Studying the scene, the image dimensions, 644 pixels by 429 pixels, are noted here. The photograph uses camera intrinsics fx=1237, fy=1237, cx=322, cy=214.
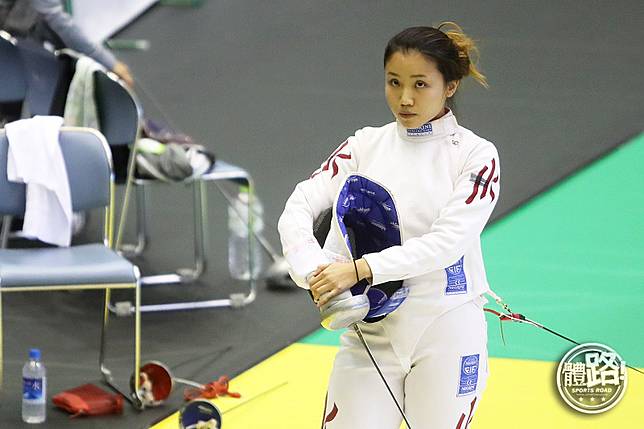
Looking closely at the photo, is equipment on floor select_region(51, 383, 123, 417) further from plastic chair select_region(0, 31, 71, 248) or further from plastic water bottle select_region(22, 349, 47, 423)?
plastic chair select_region(0, 31, 71, 248)

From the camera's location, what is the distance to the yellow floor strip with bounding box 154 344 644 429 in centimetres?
403

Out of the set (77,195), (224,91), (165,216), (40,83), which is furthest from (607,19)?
(77,195)

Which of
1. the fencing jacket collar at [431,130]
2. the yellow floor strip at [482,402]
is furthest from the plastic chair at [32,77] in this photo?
the fencing jacket collar at [431,130]

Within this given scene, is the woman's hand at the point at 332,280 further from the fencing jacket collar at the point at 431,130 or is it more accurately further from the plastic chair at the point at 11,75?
the plastic chair at the point at 11,75

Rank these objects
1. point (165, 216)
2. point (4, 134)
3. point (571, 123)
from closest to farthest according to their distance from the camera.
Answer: point (4, 134) → point (165, 216) → point (571, 123)

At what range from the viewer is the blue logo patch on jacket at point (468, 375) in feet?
9.07

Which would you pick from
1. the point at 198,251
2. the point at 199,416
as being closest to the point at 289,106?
the point at 198,251

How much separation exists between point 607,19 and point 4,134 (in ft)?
14.6

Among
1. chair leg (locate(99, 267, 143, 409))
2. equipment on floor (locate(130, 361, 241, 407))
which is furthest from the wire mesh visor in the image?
equipment on floor (locate(130, 361, 241, 407))

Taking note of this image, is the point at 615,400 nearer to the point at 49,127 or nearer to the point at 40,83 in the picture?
the point at 49,127

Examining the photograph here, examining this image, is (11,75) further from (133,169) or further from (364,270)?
(364,270)

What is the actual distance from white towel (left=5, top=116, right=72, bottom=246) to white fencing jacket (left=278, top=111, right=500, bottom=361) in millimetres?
1869

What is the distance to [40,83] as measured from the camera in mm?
5590

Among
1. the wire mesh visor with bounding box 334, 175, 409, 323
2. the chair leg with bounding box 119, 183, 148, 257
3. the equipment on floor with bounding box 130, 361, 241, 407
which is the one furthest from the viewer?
the chair leg with bounding box 119, 183, 148, 257
